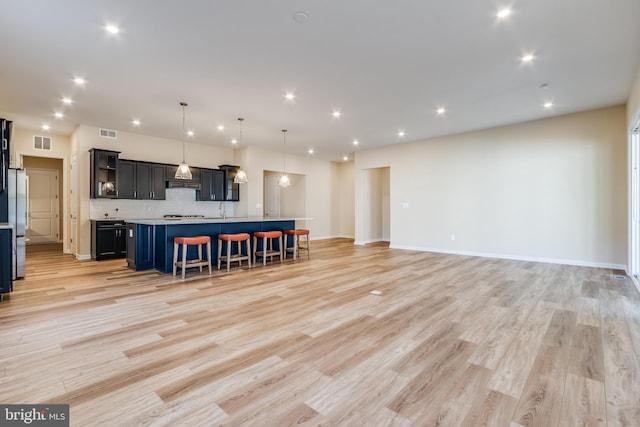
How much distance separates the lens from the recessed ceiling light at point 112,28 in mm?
2951

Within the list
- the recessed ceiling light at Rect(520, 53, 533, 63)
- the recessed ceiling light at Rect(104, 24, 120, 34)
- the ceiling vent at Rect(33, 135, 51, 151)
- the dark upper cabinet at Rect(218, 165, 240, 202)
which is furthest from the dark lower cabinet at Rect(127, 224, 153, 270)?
the recessed ceiling light at Rect(520, 53, 533, 63)

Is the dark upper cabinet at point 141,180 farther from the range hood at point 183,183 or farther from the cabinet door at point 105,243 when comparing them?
the cabinet door at point 105,243

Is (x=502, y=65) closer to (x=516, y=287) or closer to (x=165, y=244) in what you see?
(x=516, y=287)

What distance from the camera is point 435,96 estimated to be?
4.78 m

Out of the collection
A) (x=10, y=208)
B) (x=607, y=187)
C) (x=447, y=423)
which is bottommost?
(x=447, y=423)

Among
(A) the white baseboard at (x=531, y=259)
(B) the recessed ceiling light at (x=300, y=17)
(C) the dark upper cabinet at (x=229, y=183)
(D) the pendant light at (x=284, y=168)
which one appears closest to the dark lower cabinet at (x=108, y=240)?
(C) the dark upper cabinet at (x=229, y=183)

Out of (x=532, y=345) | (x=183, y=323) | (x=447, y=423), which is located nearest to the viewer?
(x=447, y=423)

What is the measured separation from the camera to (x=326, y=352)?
7.60ft

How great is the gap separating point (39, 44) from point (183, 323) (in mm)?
3380

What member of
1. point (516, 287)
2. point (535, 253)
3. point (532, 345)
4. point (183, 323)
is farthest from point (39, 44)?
point (535, 253)

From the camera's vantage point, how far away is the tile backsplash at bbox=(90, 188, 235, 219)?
21.9 ft

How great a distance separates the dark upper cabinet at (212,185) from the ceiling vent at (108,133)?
1.99 m

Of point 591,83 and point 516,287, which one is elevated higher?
point 591,83

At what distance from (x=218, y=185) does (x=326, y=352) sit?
6.84 m
